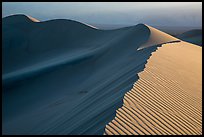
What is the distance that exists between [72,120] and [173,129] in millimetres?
2279

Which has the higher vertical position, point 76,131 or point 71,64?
point 76,131

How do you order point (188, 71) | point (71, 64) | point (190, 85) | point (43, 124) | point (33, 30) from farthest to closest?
point (33, 30) < point (71, 64) < point (188, 71) < point (190, 85) < point (43, 124)

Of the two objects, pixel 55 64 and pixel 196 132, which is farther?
pixel 55 64

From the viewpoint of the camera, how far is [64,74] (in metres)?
15.8

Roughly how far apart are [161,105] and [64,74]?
31.4 ft

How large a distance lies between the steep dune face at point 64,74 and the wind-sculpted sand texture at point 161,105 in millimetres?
270

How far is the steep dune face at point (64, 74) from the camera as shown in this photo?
23.6ft

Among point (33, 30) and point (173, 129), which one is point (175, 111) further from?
point (33, 30)

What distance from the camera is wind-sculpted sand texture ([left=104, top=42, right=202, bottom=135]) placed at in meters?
5.46

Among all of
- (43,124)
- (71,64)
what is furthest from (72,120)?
(71,64)

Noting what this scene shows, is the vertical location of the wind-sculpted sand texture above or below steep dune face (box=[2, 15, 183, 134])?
above

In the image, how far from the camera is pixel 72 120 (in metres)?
6.75

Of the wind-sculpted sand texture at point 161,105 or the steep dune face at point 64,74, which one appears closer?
the wind-sculpted sand texture at point 161,105

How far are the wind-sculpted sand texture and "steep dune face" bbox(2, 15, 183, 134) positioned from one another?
0.27 meters
